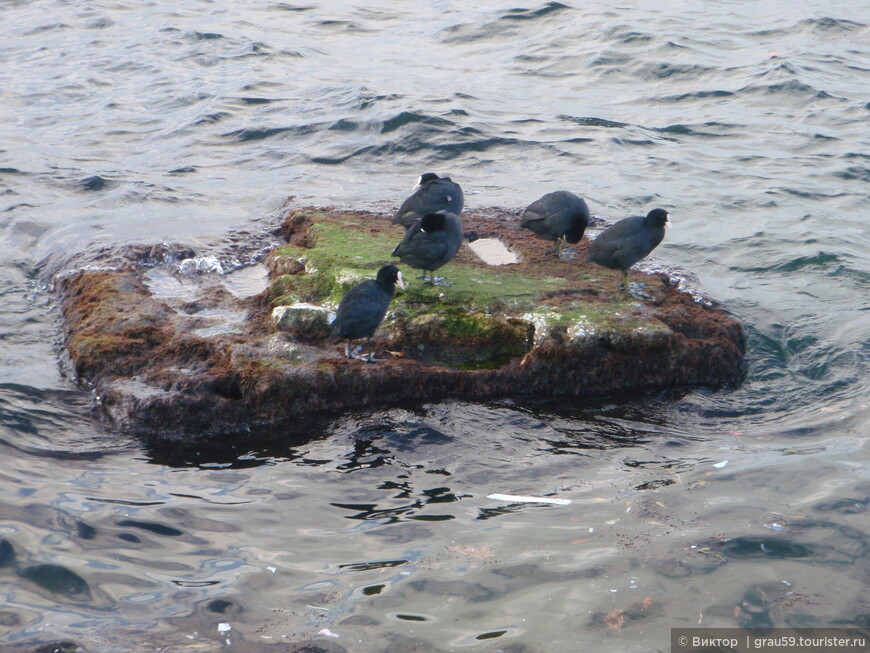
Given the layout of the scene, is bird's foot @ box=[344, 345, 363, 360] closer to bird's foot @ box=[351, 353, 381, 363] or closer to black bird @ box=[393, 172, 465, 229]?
bird's foot @ box=[351, 353, 381, 363]

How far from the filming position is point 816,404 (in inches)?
282

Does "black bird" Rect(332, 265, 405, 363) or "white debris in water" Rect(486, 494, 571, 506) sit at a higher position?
"black bird" Rect(332, 265, 405, 363)

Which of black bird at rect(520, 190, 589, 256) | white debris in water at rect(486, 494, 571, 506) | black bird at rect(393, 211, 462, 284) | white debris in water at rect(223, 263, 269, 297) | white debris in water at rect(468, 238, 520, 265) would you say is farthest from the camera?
white debris in water at rect(468, 238, 520, 265)

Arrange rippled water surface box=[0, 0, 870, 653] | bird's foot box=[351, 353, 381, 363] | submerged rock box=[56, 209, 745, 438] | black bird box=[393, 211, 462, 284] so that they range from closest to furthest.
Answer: rippled water surface box=[0, 0, 870, 653] < submerged rock box=[56, 209, 745, 438] < bird's foot box=[351, 353, 381, 363] < black bird box=[393, 211, 462, 284]

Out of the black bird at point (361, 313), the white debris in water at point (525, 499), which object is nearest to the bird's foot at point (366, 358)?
the black bird at point (361, 313)

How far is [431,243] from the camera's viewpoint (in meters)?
7.81

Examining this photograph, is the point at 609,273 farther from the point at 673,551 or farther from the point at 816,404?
the point at 673,551

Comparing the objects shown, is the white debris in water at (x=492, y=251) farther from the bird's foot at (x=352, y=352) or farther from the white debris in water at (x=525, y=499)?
the white debris in water at (x=525, y=499)

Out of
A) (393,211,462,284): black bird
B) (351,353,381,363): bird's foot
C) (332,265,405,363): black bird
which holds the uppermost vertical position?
(393,211,462,284): black bird

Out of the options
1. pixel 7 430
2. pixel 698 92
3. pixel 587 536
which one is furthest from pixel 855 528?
pixel 698 92

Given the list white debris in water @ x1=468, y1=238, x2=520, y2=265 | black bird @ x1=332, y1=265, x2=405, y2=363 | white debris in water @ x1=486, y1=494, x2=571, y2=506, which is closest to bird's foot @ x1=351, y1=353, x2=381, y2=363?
black bird @ x1=332, y1=265, x2=405, y2=363

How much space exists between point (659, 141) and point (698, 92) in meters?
3.00

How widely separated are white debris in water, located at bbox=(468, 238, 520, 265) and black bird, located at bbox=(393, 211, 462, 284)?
1.01 metres

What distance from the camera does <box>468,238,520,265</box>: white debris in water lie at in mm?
9133
